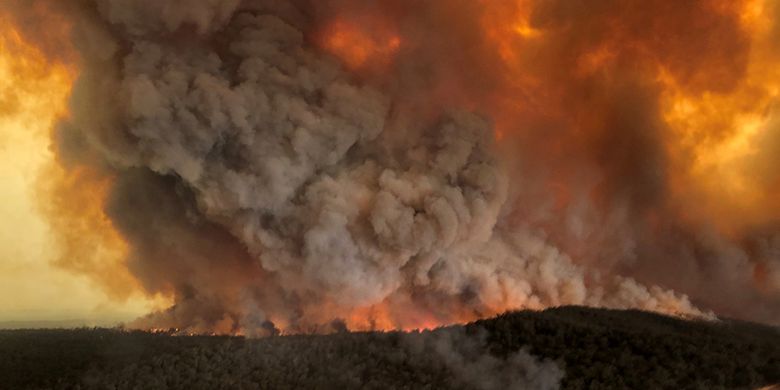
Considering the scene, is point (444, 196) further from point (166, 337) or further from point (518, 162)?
point (166, 337)

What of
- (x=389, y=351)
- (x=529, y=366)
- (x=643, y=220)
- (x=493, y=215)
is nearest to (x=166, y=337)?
(x=389, y=351)

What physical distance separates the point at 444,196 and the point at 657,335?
12.1m

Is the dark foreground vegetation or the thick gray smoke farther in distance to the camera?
the thick gray smoke

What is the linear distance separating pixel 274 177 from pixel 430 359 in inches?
442

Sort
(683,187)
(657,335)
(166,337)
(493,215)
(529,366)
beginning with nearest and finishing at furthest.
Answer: (529,366), (657,335), (166,337), (493,215), (683,187)

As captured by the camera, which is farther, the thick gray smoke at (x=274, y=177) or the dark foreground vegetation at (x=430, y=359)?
the thick gray smoke at (x=274, y=177)

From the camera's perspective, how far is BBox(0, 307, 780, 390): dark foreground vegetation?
20891 millimetres

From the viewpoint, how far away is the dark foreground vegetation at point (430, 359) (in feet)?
68.5

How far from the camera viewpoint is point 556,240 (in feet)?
130

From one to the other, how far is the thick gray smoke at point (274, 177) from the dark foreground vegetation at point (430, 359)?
6430 mm

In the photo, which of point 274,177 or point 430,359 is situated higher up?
point 274,177

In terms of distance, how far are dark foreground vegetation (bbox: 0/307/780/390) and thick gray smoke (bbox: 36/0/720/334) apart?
6430 millimetres

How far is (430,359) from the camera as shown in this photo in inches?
893

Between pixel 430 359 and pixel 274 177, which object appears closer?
pixel 430 359
